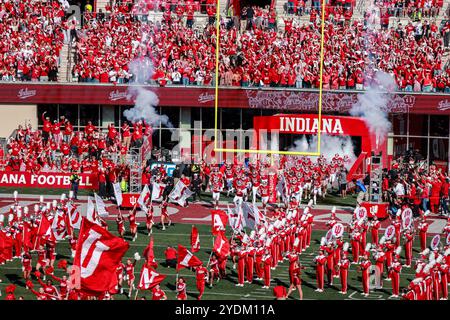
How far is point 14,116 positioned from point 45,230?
12.6 meters

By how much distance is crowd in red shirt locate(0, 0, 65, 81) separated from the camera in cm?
2981

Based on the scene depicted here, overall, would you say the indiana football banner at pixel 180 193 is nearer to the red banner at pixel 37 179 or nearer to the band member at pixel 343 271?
the red banner at pixel 37 179

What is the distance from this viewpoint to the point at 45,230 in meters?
18.1

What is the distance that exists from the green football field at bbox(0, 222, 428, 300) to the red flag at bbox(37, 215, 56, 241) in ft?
1.90

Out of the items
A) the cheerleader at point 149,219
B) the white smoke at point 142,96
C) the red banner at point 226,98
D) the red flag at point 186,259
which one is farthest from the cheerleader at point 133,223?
the white smoke at point 142,96

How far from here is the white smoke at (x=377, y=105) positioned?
28016 millimetres

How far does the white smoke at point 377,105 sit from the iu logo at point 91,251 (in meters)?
17.1

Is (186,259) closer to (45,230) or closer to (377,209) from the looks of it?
(45,230)

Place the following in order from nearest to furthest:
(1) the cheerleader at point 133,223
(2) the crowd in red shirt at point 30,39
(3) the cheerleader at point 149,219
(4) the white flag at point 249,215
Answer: (4) the white flag at point 249,215 < (1) the cheerleader at point 133,223 < (3) the cheerleader at point 149,219 < (2) the crowd in red shirt at point 30,39

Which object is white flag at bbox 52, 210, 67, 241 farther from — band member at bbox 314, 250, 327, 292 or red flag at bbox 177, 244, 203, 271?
band member at bbox 314, 250, 327, 292

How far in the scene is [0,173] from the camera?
27.6 metres
